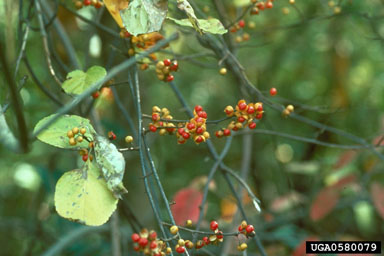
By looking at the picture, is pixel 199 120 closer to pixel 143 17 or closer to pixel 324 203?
pixel 143 17

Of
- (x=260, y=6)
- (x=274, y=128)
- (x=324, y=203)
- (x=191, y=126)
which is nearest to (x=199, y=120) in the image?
(x=191, y=126)

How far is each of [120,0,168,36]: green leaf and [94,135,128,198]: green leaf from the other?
8.2 inches

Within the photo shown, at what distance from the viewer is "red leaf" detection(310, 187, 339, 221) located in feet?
6.05

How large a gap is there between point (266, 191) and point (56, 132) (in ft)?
7.58

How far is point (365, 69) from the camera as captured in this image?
3.02 meters

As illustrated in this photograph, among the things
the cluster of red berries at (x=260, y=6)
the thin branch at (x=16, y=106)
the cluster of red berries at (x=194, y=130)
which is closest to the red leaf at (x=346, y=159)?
the cluster of red berries at (x=260, y=6)

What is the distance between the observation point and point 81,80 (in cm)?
95

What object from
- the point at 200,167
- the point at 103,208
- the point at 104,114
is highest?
the point at 103,208

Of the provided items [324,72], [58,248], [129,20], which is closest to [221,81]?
[324,72]

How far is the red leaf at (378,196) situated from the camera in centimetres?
173

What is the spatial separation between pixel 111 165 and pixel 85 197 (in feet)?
0.24

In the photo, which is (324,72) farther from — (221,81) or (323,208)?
(323,208)

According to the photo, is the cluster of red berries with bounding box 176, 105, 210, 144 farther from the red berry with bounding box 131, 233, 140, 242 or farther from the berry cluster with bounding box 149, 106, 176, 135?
the red berry with bounding box 131, 233, 140, 242

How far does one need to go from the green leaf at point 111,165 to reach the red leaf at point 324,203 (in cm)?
126
